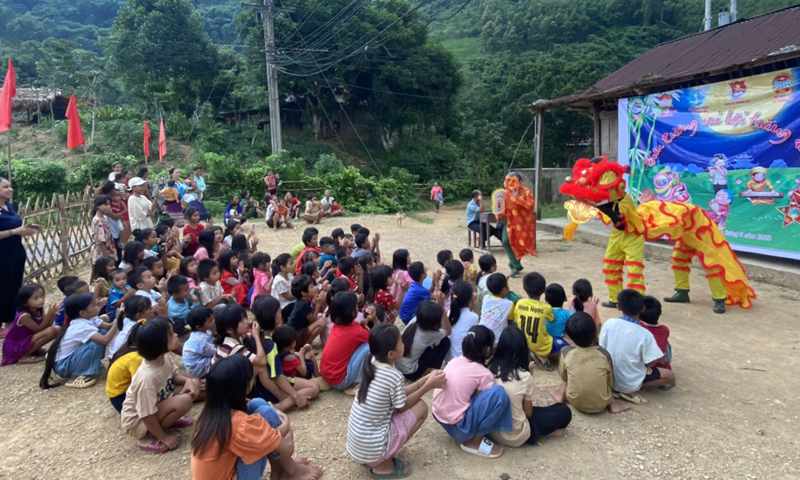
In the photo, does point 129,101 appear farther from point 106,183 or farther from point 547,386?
point 547,386

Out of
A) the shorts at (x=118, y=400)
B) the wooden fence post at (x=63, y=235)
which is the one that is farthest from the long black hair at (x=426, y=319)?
the wooden fence post at (x=63, y=235)

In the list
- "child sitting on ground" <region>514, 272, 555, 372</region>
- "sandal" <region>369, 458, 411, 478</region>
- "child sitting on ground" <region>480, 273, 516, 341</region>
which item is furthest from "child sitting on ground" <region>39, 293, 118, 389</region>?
"child sitting on ground" <region>514, 272, 555, 372</region>

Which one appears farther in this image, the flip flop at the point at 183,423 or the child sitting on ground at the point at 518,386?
the flip flop at the point at 183,423

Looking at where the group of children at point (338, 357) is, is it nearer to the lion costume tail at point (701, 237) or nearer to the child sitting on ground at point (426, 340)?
the child sitting on ground at point (426, 340)

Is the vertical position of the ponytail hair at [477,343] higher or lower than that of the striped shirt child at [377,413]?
higher

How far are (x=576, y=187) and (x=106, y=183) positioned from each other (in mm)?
6319

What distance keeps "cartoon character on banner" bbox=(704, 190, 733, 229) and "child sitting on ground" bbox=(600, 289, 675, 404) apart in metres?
5.94

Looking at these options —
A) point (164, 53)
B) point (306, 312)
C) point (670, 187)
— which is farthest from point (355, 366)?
point (164, 53)

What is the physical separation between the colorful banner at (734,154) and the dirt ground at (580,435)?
125 inches

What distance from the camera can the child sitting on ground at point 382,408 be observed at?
110 inches

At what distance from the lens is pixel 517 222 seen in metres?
7.92

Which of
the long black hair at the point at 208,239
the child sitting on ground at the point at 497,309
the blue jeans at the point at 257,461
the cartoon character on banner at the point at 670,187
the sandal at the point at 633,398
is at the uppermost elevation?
the cartoon character on banner at the point at 670,187

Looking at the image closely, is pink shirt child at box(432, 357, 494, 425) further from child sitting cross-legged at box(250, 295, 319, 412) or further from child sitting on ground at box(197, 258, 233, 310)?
child sitting on ground at box(197, 258, 233, 310)

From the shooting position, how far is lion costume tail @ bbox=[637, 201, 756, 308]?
5.94 m
